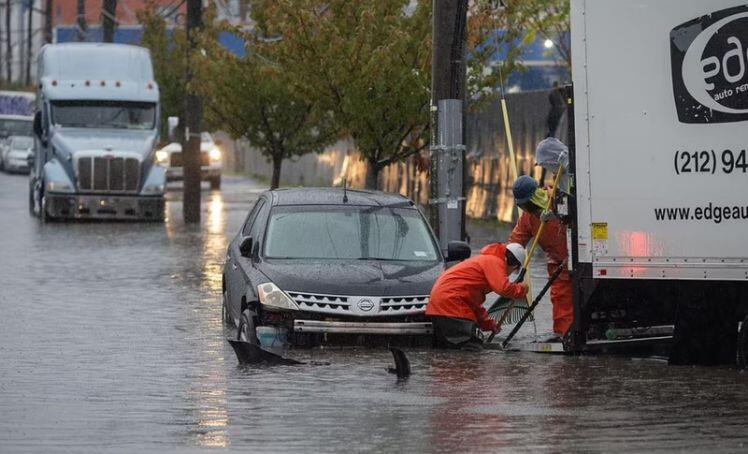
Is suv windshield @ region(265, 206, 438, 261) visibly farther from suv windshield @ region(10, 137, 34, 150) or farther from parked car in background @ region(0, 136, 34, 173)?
suv windshield @ region(10, 137, 34, 150)

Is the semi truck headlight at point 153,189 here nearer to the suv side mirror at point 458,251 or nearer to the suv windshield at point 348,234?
the suv windshield at point 348,234

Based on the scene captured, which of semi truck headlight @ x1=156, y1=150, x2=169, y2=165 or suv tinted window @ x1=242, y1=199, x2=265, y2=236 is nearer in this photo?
suv tinted window @ x1=242, y1=199, x2=265, y2=236

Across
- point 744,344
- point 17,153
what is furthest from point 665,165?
point 17,153

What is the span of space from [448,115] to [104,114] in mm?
19973

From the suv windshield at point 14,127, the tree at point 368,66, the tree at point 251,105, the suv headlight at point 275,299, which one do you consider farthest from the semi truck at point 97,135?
the suv windshield at point 14,127

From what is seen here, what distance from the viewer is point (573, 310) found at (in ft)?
49.6

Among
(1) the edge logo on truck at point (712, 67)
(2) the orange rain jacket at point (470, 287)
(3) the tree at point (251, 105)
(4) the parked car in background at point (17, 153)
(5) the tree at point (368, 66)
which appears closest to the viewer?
(1) the edge logo on truck at point (712, 67)

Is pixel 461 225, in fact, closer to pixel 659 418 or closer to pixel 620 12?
pixel 620 12

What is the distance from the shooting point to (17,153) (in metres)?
68.7

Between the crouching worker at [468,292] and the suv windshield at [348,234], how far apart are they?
1.14 m

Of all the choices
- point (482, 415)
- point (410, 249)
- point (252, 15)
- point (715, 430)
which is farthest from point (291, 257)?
point (252, 15)

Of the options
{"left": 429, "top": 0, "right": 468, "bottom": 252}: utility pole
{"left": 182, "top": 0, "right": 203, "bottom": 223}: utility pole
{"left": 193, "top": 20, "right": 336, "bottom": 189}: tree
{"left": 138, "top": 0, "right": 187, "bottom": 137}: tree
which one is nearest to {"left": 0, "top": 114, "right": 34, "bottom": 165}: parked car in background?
{"left": 138, "top": 0, "right": 187, "bottom": 137}: tree

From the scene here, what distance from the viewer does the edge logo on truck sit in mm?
13672

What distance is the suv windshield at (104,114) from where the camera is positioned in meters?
38.7
